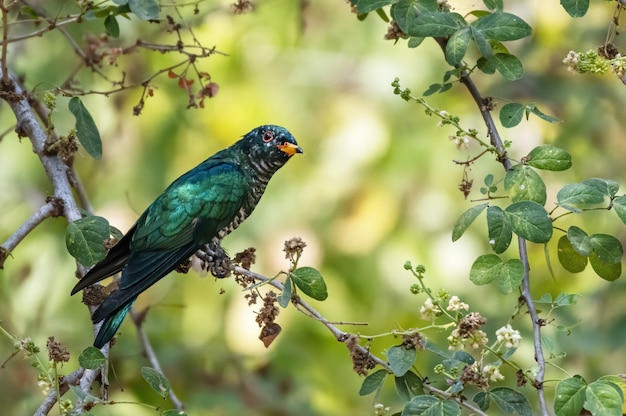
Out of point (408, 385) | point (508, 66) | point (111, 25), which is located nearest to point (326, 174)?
point (111, 25)

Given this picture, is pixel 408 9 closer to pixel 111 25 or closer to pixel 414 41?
pixel 414 41

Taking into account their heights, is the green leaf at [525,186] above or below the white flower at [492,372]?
above

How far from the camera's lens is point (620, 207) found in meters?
2.60

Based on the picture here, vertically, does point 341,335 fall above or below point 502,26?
below

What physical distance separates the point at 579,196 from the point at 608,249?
0.58 feet

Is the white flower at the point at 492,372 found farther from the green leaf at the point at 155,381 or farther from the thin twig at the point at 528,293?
the green leaf at the point at 155,381

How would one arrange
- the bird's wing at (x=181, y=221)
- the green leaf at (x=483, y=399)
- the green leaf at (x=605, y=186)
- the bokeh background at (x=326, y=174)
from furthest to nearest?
the bokeh background at (x=326, y=174), the bird's wing at (x=181, y=221), the green leaf at (x=605, y=186), the green leaf at (x=483, y=399)

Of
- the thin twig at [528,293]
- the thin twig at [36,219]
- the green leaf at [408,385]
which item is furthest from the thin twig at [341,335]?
the thin twig at [36,219]

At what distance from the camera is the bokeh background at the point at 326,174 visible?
555 centimetres

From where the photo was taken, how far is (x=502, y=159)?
281 cm

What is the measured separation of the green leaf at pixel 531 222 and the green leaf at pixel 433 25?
0.58 metres

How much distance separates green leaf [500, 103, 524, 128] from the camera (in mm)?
2908

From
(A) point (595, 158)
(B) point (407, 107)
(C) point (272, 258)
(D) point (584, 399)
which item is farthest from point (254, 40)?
(D) point (584, 399)

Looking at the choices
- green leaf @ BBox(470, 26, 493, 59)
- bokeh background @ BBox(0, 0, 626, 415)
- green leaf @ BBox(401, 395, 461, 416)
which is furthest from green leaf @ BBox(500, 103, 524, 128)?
bokeh background @ BBox(0, 0, 626, 415)
